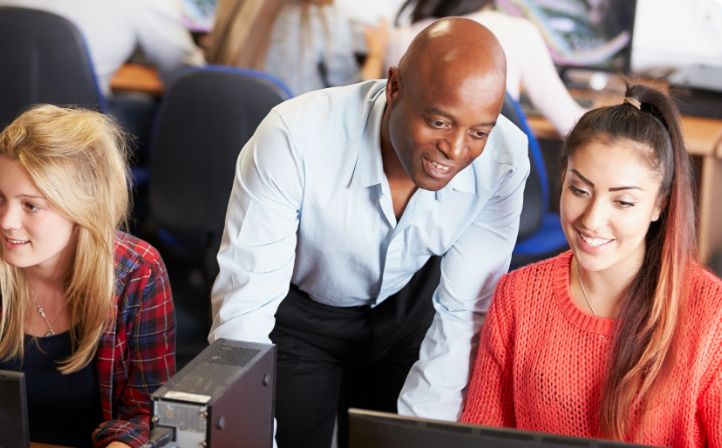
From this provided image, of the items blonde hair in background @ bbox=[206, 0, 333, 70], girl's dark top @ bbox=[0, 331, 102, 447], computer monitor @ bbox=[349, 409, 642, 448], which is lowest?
girl's dark top @ bbox=[0, 331, 102, 447]

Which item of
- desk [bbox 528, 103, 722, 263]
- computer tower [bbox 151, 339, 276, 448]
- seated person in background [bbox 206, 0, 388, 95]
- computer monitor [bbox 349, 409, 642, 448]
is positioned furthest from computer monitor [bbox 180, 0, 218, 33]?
computer monitor [bbox 349, 409, 642, 448]

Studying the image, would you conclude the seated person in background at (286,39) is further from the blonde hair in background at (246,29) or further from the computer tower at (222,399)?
the computer tower at (222,399)

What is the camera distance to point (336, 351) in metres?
1.89

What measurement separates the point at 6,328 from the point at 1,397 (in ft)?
1.86

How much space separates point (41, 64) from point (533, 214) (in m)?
1.44

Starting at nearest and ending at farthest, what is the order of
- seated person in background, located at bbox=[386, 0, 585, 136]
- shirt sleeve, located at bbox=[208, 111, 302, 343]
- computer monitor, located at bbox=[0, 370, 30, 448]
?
computer monitor, located at bbox=[0, 370, 30, 448] < shirt sleeve, located at bbox=[208, 111, 302, 343] < seated person in background, located at bbox=[386, 0, 585, 136]

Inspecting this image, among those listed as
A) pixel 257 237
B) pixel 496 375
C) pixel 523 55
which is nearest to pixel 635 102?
pixel 496 375

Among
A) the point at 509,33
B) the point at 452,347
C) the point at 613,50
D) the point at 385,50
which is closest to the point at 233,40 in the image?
the point at 385,50

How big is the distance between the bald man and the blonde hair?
211 mm

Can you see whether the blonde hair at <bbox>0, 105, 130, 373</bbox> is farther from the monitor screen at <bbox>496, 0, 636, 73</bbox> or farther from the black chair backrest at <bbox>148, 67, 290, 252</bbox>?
the monitor screen at <bbox>496, 0, 636, 73</bbox>

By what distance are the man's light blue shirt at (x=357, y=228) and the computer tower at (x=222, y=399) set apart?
1.29 feet

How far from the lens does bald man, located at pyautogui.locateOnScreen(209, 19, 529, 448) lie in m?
1.44

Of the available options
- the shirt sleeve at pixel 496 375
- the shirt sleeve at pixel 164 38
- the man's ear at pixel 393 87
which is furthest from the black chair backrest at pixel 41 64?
the shirt sleeve at pixel 496 375

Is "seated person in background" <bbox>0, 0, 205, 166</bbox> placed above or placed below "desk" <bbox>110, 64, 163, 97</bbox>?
above
